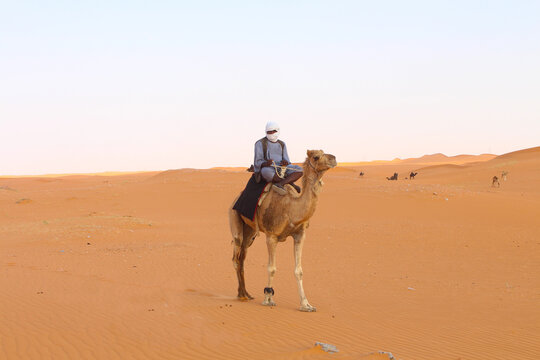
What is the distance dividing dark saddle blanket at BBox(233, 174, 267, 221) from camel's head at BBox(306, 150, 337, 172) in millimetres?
1119

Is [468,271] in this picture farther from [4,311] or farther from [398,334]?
[4,311]

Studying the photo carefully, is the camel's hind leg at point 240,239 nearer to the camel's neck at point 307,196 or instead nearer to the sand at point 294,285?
the sand at point 294,285

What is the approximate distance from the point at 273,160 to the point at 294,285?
165 inches

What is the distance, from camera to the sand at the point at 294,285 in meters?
6.72

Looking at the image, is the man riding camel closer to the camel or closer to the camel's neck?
the camel

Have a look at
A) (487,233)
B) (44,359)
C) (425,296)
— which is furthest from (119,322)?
(487,233)

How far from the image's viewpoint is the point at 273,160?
8.65 metres

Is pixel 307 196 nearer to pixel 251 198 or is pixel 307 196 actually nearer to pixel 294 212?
pixel 294 212

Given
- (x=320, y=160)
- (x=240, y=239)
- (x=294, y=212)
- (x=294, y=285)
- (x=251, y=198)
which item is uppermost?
(x=320, y=160)

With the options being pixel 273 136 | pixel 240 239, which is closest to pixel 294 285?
pixel 240 239

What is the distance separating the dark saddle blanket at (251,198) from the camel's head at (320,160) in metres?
1.12

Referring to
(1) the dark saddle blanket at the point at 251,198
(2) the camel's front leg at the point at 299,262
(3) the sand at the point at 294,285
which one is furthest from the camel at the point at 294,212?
(3) the sand at the point at 294,285

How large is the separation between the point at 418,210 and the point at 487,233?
17.4 ft

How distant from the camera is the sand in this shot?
6.72m
